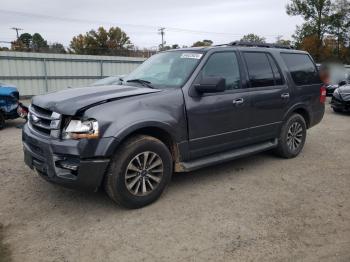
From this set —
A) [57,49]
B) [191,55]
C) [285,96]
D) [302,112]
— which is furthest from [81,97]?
[57,49]

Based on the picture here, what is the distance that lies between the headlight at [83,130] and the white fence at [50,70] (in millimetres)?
14409

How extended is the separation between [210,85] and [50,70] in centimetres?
1520

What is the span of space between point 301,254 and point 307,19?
142ft

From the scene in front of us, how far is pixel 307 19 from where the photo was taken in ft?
135

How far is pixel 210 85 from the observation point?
13.8 feet

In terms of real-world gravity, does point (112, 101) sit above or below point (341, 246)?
above

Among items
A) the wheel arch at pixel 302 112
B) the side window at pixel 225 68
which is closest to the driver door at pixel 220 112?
the side window at pixel 225 68

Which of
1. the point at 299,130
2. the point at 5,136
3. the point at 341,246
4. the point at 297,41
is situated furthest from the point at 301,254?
the point at 297,41

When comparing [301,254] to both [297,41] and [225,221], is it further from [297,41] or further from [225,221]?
[297,41]

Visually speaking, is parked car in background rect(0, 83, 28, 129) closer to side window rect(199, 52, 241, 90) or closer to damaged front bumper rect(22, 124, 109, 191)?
damaged front bumper rect(22, 124, 109, 191)

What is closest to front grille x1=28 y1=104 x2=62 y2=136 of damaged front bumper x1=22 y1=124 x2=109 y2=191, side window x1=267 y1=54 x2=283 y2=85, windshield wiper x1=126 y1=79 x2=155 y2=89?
damaged front bumper x1=22 y1=124 x2=109 y2=191

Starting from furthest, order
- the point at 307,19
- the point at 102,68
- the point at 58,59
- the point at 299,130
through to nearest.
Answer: the point at 307,19 < the point at 102,68 < the point at 58,59 < the point at 299,130

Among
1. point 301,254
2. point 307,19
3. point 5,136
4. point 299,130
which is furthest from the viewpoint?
point 307,19

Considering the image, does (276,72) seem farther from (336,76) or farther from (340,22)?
(340,22)
